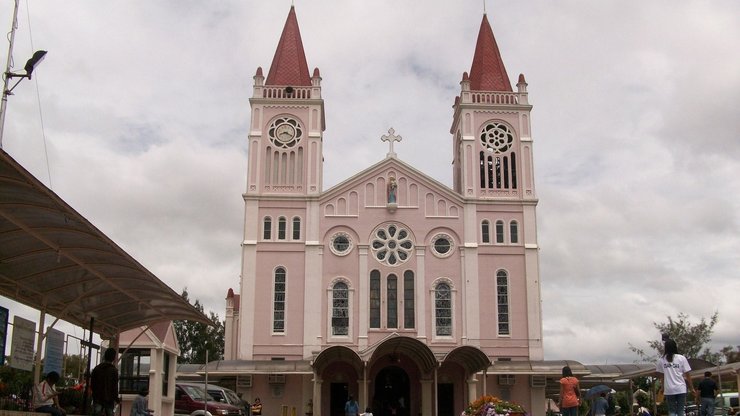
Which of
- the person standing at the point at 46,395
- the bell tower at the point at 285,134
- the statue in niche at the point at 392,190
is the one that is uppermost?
the bell tower at the point at 285,134

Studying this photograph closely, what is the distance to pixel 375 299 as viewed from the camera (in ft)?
132

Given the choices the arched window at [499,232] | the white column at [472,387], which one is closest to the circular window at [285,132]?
the arched window at [499,232]

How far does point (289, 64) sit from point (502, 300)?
1589cm

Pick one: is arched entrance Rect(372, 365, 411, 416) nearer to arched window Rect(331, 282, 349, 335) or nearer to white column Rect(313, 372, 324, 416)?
arched window Rect(331, 282, 349, 335)

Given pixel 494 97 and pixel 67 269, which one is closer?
pixel 67 269

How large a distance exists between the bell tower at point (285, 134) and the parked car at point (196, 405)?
1583 cm

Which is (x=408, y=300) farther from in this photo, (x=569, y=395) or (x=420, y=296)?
(x=569, y=395)

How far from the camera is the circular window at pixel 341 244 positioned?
40625mm

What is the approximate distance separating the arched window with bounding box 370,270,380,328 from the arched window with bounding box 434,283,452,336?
106 inches

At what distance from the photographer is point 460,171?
1703 inches

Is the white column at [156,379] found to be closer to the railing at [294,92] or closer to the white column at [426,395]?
the white column at [426,395]

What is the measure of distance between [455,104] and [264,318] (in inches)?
599

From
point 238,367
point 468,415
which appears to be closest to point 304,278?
point 238,367

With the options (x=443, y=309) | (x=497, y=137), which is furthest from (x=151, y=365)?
(x=497, y=137)
